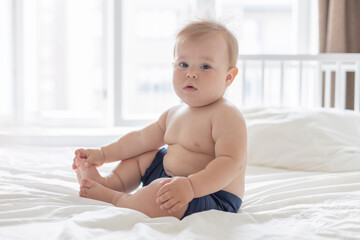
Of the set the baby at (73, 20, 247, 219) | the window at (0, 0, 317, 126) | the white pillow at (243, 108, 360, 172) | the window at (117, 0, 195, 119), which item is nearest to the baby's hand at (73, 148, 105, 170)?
the baby at (73, 20, 247, 219)

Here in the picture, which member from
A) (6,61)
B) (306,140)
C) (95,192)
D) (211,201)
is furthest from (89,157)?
(6,61)

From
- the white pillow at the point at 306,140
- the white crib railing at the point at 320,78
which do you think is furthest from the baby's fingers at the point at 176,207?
the white crib railing at the point at 320,78

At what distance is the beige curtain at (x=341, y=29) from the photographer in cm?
233

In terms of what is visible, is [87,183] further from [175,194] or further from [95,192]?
[175,194]

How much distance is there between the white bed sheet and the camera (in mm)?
789

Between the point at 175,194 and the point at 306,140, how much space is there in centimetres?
83

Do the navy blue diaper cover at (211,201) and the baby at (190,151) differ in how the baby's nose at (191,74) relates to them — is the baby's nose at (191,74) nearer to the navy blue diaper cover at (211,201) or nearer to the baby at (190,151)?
the baby at (190,151)

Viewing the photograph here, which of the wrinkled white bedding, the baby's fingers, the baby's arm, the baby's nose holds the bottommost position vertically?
the wrinkled white bedding

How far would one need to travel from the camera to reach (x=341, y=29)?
233cm

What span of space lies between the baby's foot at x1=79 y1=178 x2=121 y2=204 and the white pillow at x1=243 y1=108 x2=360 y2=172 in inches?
26.4

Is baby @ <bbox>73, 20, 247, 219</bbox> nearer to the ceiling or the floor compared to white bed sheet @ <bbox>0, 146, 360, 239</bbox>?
nearer to the ceiling

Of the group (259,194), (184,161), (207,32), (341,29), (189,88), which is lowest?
(259,194)

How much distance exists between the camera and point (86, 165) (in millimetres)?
1139

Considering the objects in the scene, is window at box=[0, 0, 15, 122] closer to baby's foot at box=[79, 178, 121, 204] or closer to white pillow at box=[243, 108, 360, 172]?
white pillow at box=[243, 108, 360, 172]
